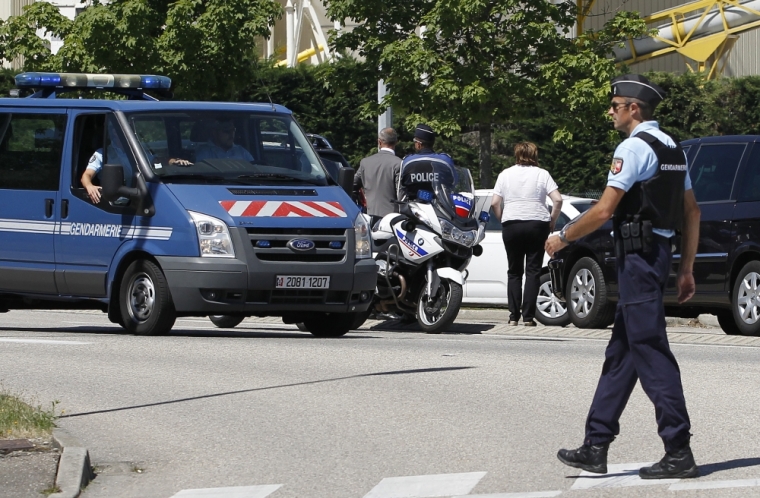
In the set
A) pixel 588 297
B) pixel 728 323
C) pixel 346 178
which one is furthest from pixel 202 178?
pixel 728 323

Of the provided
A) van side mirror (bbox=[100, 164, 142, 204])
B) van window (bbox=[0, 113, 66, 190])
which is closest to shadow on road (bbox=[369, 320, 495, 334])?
van side mirror (bbox=[100, 164, 142, 204])

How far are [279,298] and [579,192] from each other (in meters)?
16.8

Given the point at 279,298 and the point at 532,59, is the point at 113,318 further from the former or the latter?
the point at 532,59

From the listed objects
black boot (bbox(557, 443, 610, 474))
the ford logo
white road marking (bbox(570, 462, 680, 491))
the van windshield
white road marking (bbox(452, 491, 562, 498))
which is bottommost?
white road marking (bbox(452, 491, 562, 498))

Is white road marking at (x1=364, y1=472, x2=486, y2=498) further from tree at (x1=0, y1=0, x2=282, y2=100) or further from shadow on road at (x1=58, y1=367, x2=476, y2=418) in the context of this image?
tree at (x1=0, y1=0, x2=282, y2=100)

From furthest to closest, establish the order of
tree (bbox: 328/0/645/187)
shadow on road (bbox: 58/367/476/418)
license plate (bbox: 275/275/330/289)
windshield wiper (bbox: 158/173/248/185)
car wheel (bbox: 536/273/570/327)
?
tree (bbox: 328/0/645/187) < car wheel (bbox: 536/273/570/327) < windshield wiper (bbox: 158/173/248/185) < license plate (bbox: 275/275/330/289) < shadow on road (bbox: 58/367/476/418)

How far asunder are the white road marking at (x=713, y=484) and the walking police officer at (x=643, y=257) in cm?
4

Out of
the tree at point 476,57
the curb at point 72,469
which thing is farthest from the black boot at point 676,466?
the tree at point 476,57

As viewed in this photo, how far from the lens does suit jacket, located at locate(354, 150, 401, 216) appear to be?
15.5 metres

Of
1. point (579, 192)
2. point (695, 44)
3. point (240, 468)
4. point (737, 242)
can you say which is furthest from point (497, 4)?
point (240, 468)

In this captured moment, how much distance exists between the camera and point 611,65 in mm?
26297

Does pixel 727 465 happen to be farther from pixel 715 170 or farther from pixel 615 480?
pixel 715 170

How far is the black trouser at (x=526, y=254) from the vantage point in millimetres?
14836

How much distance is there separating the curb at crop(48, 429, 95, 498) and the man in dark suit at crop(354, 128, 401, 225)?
8.53 metres
